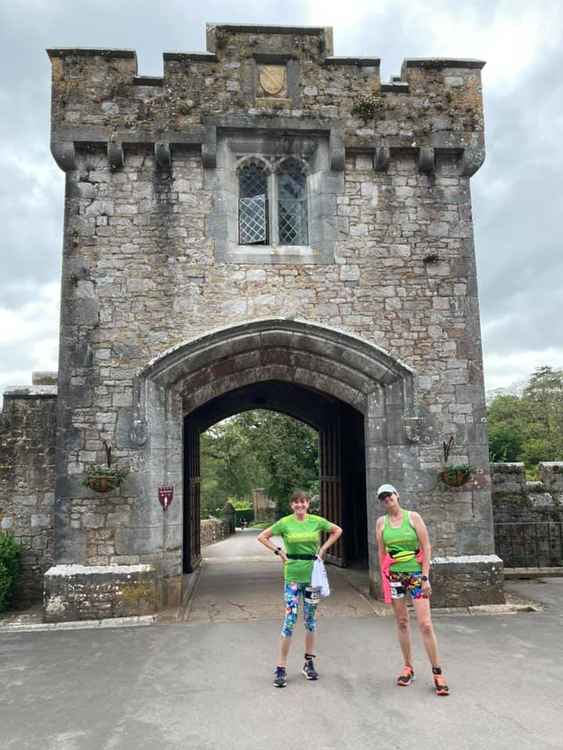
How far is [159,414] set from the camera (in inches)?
300

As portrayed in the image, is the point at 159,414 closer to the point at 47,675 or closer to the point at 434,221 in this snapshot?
the point at 47,675

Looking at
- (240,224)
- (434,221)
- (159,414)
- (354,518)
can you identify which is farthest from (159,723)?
(354,518)

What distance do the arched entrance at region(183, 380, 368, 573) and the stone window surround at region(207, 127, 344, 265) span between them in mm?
3472

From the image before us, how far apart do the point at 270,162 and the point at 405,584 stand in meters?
6.00

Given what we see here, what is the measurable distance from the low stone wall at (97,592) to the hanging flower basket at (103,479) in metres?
0.96

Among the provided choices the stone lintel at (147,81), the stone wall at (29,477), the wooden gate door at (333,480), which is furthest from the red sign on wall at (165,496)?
the stone lintel at (147,81)

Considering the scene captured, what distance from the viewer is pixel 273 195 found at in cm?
829

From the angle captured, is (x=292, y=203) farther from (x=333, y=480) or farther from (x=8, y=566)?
(x=8, y=566)

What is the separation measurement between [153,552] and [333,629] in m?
2.38

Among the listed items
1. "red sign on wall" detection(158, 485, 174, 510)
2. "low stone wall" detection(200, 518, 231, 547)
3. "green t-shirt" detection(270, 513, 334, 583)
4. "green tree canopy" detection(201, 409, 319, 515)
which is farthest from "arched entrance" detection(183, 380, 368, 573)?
"low stone wall" detection(200, 518, 231, 547)

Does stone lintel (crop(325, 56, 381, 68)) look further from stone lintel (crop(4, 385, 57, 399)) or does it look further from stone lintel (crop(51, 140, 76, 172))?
stone lintel (crop(4, 385, 57, 399))

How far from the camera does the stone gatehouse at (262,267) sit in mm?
7512

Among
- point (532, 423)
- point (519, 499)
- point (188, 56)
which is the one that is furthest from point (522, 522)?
Result: point (532, 423)

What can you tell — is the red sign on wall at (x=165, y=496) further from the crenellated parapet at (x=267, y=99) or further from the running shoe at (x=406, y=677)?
the crenellated parapet at (x=267, y=99)
